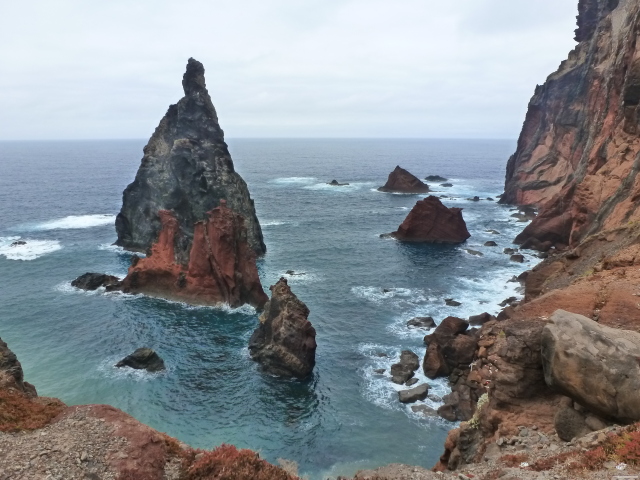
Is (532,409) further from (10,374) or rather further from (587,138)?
(587,138)

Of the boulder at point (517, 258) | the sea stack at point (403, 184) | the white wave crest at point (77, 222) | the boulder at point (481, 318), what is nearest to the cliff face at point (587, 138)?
the boulder at point (517, 258)

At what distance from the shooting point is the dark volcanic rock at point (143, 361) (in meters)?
44.2

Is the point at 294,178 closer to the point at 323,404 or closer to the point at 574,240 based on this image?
the point at 574,240

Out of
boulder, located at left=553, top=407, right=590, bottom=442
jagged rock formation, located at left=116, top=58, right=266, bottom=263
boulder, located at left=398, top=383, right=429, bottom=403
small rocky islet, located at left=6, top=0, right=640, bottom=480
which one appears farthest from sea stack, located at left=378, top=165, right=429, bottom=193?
boulder, located at left=553, top=407, right=590, bottom=442

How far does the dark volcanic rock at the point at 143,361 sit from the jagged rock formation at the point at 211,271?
15.6 m

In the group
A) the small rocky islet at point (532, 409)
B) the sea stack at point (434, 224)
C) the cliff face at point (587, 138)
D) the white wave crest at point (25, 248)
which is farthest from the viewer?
the sea stack at point (434, 224)

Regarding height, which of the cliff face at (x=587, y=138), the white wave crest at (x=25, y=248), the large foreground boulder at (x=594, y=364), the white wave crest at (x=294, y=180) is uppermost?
the cliff face at (x=587, y=138)

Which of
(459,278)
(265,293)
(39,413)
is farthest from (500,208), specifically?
(39,413)

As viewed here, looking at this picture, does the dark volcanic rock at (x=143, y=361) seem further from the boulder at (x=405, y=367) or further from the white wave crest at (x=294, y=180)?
the white wave crest at (x=294, y=180)

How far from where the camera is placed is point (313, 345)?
44.3m

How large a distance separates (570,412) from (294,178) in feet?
541

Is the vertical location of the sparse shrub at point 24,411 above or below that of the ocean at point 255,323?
above

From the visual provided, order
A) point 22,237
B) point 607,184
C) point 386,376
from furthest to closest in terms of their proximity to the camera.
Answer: point 22,237, point 607,184, point 386,376

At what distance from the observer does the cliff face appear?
52.5 metres
